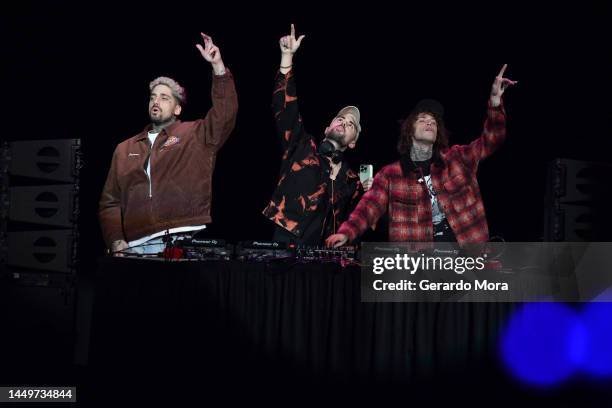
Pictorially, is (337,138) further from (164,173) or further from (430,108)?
(164,173)

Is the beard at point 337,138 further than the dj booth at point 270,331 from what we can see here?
Yes

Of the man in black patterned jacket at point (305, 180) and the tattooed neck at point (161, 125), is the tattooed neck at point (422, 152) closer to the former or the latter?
the man in black patterned jacket at point (305, 180)

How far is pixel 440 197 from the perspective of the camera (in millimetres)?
5270

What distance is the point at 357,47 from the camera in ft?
19.0

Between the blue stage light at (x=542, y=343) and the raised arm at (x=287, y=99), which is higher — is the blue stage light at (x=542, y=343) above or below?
below

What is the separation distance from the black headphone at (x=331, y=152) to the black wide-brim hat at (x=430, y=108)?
0.67m

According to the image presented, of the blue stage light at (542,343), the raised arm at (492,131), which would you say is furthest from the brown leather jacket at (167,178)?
the blue stage light at (542,343)

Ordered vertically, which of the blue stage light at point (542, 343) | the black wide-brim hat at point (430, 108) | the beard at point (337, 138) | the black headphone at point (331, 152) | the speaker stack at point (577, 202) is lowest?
the blue stage light at point (542, 343)

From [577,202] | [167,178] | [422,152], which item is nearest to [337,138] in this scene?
[422,152]

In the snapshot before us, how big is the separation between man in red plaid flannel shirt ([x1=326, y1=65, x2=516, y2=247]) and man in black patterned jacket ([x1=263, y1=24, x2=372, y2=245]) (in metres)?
0.18

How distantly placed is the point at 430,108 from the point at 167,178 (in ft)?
6.70

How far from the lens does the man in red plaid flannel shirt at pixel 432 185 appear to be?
5.22 meters

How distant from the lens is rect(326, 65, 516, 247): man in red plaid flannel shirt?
5223mm

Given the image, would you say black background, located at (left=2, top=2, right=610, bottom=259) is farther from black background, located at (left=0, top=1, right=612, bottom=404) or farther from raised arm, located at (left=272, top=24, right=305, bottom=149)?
raised arm, located at (left=272, top=24, right=305, bottom=149)
